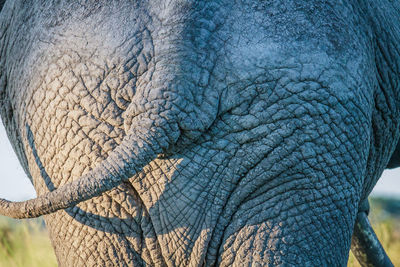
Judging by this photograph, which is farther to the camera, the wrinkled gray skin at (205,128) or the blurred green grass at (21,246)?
the blurred green grass at (21,246)

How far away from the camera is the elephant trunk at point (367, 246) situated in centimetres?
405

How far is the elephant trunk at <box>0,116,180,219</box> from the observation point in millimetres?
2051

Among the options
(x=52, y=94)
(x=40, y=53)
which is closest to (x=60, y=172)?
(x=52, y=94)

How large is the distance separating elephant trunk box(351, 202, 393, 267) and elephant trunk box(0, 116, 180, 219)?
2.40 meters

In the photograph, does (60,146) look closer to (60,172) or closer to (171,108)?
(60,172)

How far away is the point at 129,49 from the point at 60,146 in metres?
0.47

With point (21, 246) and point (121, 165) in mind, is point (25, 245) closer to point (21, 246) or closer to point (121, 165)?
point (21, 246)

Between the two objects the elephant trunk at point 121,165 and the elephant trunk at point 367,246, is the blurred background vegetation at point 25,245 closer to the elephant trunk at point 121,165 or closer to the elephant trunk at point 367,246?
the elephant trunk at point 367,246

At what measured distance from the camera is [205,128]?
212 centimetres

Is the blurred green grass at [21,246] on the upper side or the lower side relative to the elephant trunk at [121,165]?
upper

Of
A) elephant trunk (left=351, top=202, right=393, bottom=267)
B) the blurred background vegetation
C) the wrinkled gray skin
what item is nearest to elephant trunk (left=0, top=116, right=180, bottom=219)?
the wrinkled gray skin

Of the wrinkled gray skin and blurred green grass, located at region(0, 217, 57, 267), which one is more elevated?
blurred green grass, located at region(0, 217, 57, 267)

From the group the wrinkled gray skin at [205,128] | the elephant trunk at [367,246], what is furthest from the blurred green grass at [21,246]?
the elephant trunk at [367,246]

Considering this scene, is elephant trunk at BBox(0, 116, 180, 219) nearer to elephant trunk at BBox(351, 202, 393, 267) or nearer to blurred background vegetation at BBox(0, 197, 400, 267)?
blurred background vegetation at BBox(0, 197, 400, 267)
